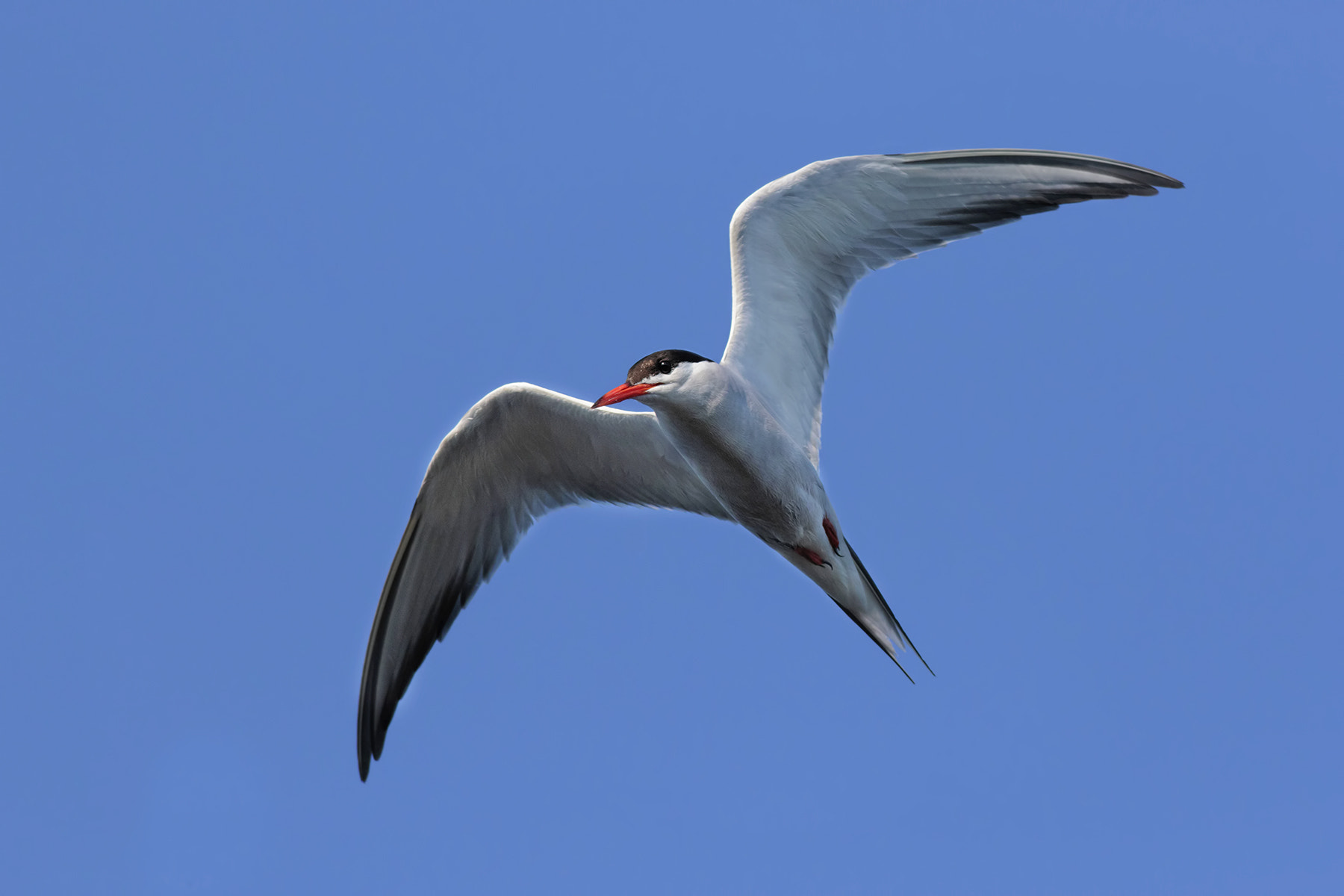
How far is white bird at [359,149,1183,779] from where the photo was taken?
734cm

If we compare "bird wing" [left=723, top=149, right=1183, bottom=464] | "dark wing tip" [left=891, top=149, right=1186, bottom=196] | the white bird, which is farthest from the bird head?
"dark wing tip" [left=891, top=149, right=1186, bottom=196]

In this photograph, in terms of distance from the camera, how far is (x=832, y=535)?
776 cm

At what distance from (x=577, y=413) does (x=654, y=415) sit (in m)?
0.53

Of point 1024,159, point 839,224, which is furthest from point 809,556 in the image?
point 1024,159

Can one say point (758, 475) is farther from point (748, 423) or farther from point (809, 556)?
point (809, 556)

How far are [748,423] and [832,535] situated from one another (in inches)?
42.6

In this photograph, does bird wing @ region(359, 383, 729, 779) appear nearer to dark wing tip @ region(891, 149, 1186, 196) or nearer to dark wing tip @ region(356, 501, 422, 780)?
dark wing tip @ region(356, 501, 422, 780)

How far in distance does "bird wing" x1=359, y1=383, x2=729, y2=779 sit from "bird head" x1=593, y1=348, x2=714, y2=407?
3.44ft

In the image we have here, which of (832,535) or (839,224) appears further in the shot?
(839,224)

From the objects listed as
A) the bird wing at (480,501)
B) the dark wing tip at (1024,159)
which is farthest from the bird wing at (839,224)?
the bird wing at (480,501)

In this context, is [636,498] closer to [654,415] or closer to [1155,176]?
[654,415]

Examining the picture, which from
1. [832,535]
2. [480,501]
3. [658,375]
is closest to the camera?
[658,375]

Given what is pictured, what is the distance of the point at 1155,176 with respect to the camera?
7.48 metres

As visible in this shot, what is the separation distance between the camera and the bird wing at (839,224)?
25.2 feet
